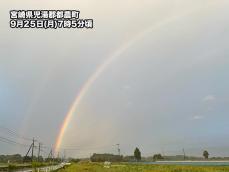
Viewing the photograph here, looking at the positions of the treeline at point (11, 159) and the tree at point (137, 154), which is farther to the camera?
the tree at point (137, 154)

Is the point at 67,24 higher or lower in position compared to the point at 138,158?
higher

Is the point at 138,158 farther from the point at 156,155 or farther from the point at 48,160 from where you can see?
the point at 48,160

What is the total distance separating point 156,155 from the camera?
165 meters

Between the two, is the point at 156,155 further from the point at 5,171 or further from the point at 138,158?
the point at 5,171

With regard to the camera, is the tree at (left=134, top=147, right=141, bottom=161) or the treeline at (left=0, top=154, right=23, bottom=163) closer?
the treeline at (left=0, top=154, right=23, bottom=163)

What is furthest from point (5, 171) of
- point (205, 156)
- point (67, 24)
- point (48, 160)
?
point (205, 156)

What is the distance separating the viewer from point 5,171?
1592 inches

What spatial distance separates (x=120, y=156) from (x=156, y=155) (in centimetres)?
2223

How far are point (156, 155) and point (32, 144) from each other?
11986 centimetres

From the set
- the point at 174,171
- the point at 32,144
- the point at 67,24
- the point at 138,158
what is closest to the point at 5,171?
the point at 32,144

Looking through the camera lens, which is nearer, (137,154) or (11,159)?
(11,159)

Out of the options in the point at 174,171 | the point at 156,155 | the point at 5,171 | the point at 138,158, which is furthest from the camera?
the point at 156,155

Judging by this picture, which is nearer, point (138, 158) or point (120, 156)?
point (138, 158)

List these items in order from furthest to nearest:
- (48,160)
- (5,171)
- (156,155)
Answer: (156,155), (48,160), (5,171)
